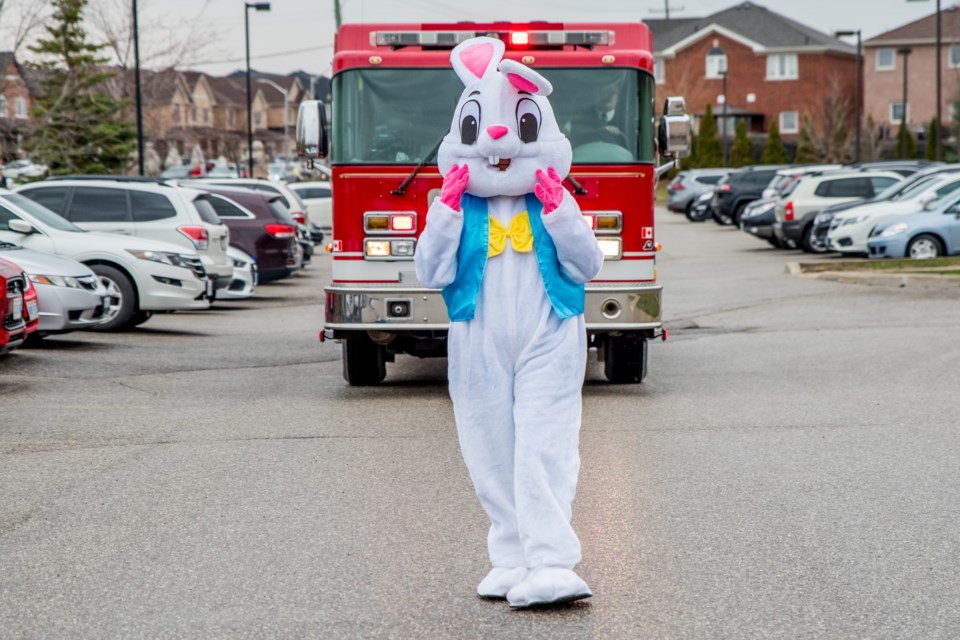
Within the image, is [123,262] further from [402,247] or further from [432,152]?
[432,152]

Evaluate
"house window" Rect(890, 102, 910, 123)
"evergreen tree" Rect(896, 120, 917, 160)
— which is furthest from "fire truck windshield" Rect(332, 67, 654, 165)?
"house window" Rect(890, 102, 910, 123)

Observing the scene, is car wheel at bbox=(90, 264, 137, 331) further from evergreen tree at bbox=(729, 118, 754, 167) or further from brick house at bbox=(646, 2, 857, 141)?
brick house at bbox=(646, 2, 857, 141)

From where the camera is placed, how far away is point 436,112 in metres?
10.8

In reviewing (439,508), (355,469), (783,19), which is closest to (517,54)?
(355,469)

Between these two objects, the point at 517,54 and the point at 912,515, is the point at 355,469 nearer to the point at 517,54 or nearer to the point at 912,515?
the point at 912,515

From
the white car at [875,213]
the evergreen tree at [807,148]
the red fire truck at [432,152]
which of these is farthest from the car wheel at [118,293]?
the evergreen tree at [807,148]

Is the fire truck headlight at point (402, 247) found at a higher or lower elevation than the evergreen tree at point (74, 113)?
lower

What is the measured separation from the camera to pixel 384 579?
5.75m

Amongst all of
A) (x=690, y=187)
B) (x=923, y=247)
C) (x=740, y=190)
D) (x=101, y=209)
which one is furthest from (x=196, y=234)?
(x=690, y=187)

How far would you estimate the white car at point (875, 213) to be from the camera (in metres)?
26.5

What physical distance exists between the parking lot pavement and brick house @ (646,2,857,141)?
237ft

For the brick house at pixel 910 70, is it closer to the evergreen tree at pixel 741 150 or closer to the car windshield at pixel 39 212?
the evergreen tree at pixel 741 150

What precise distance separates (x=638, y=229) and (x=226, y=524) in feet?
16.4

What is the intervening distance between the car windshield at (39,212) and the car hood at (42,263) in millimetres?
1748
